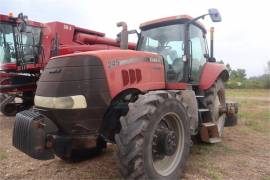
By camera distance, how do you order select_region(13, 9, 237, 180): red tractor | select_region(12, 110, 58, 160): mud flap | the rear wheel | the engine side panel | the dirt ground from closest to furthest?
1. select_region(13, 9, 237, 180): red tractor
2. select_region(12, 110, 58, 160): mud flap
3. the engine side panel
4. the dirt ground
5. the rear wheel

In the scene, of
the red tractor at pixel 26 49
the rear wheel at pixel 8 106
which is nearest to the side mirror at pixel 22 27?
the red tractor at pixel 26 49

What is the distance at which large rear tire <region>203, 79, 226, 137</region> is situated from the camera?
5.44m

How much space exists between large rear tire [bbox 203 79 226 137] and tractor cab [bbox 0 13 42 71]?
5.77 m

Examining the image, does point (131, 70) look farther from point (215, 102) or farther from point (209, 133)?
point (215, 102)

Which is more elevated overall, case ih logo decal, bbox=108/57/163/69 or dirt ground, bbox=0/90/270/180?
case ih logo decal, bbox=108/57/163/69

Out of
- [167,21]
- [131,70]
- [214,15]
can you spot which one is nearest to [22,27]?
[167,21]

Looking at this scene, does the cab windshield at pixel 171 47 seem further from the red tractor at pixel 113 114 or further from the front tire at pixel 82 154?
the front tire at pixel 82 154

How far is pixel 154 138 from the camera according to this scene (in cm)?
363

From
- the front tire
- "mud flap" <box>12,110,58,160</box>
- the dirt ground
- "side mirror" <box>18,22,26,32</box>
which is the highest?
"side mirror" <box>18,22,26,32</box>

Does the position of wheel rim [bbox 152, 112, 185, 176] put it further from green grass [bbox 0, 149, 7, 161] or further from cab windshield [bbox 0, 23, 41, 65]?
cab windshield [bbox 0, 23, 41, 65]

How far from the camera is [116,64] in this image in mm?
3635

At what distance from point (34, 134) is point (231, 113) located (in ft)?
14.3

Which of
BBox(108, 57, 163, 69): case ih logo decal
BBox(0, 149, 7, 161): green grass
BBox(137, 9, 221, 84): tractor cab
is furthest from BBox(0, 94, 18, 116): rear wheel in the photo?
BBox(108, 57, 163, 69): case ih logo decal

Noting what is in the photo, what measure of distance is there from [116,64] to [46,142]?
1.26m
